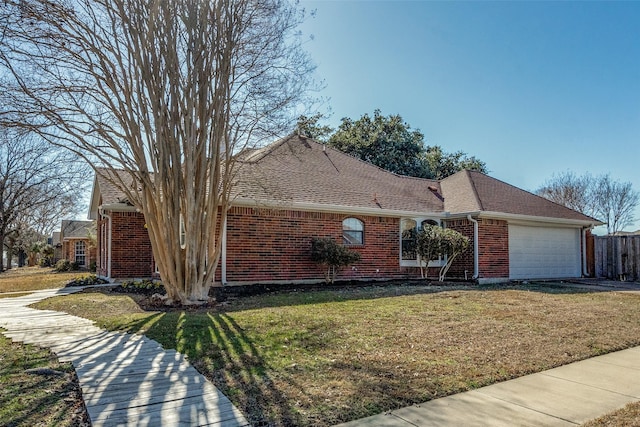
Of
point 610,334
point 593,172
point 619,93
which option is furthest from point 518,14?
point 593,172

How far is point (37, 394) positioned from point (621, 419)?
5.16m

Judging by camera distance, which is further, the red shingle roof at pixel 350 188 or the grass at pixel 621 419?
the red shingle roof at pixel 350 188

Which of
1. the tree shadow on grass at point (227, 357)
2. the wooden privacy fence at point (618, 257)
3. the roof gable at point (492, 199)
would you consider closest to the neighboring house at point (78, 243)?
the roof gable at point (492, 199)

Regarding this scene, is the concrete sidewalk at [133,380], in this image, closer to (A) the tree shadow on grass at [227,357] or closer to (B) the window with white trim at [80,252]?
(A) the tree shadow on grass at [227,357]

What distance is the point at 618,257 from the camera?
1802cm

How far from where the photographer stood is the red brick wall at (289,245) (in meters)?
12.7

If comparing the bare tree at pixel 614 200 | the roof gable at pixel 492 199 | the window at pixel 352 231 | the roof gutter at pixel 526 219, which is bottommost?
the window at pixel 352 231

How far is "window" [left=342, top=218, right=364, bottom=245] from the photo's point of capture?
14.8m

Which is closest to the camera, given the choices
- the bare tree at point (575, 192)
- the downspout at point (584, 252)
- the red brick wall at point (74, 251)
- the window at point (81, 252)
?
the downspout at point (584, 252)

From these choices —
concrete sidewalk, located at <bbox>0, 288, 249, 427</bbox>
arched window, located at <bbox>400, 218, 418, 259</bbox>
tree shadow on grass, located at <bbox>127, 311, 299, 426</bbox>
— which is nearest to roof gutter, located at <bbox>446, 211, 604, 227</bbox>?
arched window, located at <bbox>400, 218, 418, 259</bbox>

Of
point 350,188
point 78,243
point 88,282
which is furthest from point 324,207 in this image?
point 78,243

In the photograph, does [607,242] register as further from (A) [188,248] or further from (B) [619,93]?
(A) [188,248]

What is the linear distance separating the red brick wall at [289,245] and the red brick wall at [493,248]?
10.4 ft

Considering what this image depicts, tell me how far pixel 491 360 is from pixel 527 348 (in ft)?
3.13
